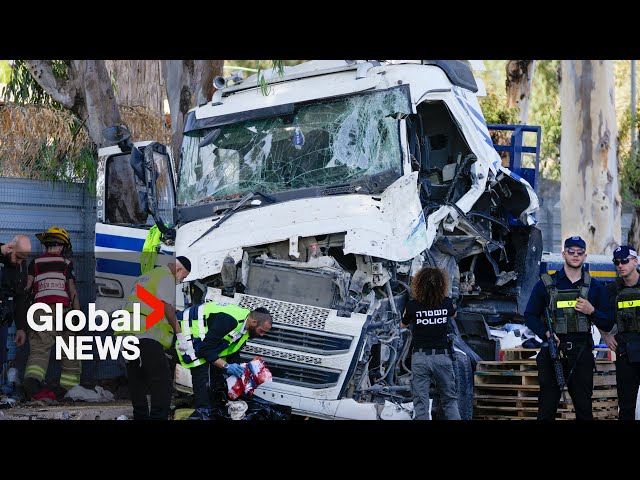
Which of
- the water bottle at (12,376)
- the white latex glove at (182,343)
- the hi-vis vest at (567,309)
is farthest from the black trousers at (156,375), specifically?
the hi-vis vest at (567,309)

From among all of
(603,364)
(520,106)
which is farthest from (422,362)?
(520,106)

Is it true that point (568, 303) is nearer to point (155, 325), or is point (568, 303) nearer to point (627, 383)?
point (627, 383)

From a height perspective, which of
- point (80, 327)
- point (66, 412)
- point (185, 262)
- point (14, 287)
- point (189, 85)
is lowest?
point (66, 412)

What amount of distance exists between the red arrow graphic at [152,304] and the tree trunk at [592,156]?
43.3ft

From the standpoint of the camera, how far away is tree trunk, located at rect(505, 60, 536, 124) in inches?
1045

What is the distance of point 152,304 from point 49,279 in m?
2.44

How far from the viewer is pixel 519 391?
10.5 meters

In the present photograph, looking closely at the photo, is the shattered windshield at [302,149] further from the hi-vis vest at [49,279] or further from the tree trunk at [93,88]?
the tree trunk at [93,88]

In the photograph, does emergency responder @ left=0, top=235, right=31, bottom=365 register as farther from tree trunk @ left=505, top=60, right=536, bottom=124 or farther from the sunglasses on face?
tree trunk @ left=505, top=60, right=536, bottom=124

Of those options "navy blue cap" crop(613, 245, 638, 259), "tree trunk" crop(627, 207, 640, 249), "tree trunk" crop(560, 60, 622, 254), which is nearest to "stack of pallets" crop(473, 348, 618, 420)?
"navy blue cap" crop(613, 245, 638, 259)

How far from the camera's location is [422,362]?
365 inches

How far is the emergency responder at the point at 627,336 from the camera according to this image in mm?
9398

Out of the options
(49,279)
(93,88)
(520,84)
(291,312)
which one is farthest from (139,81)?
(520,84)

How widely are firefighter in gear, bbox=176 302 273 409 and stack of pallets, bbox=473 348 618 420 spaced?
2.46 m
